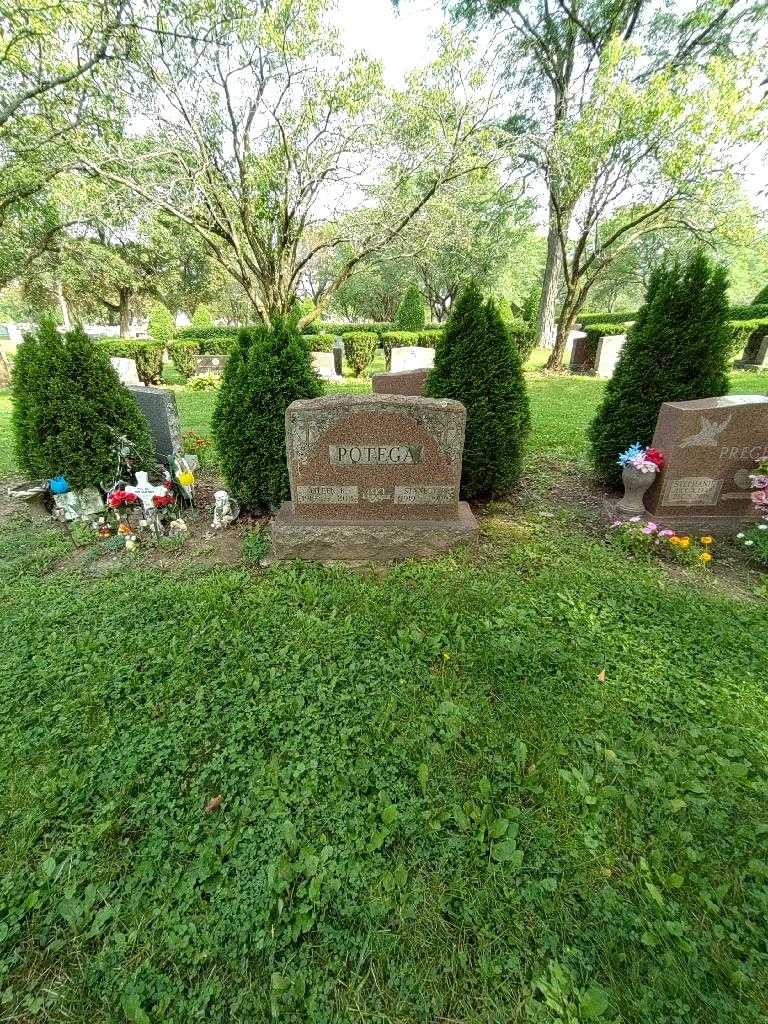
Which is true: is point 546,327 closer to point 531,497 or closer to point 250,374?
point 531,497

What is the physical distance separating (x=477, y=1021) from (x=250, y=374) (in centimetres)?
431

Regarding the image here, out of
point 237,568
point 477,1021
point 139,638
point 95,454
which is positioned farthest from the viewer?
point 95,454

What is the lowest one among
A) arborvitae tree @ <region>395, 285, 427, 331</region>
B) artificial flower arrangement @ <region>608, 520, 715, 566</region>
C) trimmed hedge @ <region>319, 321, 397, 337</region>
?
artificial flower arrangement @ <region>608, 520, 715, 566</region>

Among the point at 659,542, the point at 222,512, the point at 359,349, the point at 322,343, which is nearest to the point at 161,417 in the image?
the point at 222,512

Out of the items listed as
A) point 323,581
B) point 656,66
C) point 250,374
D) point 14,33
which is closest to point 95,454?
point 250,374

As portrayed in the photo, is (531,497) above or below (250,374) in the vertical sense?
below

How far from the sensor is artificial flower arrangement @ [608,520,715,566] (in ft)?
12.3

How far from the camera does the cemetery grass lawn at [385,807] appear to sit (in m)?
1.45

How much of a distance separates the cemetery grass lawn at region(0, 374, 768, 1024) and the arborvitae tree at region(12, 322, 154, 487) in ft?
5.77

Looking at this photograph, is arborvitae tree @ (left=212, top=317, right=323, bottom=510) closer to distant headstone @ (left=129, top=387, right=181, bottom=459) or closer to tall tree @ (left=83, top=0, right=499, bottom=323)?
distant headstone @ (left=129, top=387, right=181, bottom=459)

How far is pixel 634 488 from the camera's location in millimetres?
4207

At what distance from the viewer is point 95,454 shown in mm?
4465

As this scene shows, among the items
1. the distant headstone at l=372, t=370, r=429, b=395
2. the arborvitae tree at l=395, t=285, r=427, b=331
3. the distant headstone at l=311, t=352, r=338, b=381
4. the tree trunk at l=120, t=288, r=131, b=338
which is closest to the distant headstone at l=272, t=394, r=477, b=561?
the distant headstone at l=372, t=370, r=429, b=395

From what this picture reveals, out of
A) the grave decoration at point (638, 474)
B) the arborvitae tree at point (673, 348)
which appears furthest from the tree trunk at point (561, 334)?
the grave decoration at point (638, 474)
